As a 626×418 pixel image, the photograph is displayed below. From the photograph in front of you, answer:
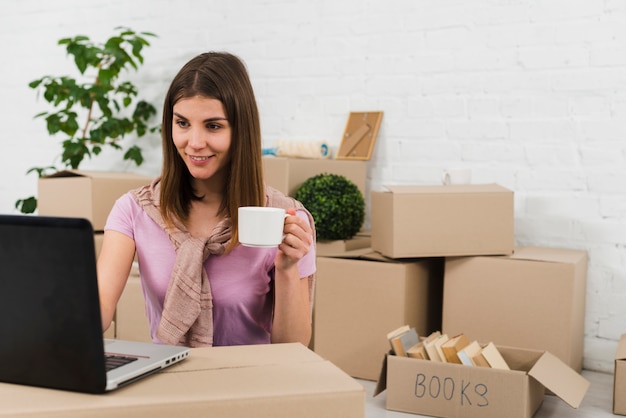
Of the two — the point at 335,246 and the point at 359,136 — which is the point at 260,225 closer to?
the point at 335,246

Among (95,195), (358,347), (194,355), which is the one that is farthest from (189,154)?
(95,195)

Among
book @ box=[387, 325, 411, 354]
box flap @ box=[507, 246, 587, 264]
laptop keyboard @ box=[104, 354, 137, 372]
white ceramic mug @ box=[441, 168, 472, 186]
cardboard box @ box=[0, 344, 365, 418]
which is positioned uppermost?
white ceramic mug @ box=[441, 168, 472, 186]

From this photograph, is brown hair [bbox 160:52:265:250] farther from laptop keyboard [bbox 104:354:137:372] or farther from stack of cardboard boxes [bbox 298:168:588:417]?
stack of cardboard boxes [bbox 298:168:588:417]

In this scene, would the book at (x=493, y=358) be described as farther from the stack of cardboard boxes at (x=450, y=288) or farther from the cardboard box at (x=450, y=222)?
the cardboard box at (x=450, y=222)

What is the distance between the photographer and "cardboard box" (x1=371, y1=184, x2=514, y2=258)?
2.34 meters

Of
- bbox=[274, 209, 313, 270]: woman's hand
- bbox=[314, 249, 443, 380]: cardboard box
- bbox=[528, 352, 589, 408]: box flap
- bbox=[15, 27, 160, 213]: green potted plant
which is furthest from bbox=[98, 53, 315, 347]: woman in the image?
bbox=[15, 27, 160, 213]: green potted plant

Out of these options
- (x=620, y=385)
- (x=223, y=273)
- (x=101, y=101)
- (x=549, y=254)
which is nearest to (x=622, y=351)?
(x=620, y=385)

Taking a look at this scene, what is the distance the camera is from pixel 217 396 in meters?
0.77

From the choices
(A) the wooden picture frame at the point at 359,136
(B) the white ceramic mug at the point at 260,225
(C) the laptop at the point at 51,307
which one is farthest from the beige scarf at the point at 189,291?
(A) the wooden picture frame at the point at 359,136

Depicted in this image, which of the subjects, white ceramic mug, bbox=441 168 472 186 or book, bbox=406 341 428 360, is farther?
white ceramic mug, bbox=441 168 472 186

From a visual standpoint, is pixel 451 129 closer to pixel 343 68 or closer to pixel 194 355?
pixel 343 68

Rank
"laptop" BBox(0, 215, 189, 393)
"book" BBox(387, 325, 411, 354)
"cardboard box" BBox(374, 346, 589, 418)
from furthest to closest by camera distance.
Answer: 1. "book" BBox(387, 325, 411, 354)
2. "cardboard box" BBox(374, 346, 589, 418)
3. "laptop" BBox(0, 215, 189, 393)

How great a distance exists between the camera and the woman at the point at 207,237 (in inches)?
52.9

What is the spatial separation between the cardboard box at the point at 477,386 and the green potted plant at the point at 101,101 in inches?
69.8
